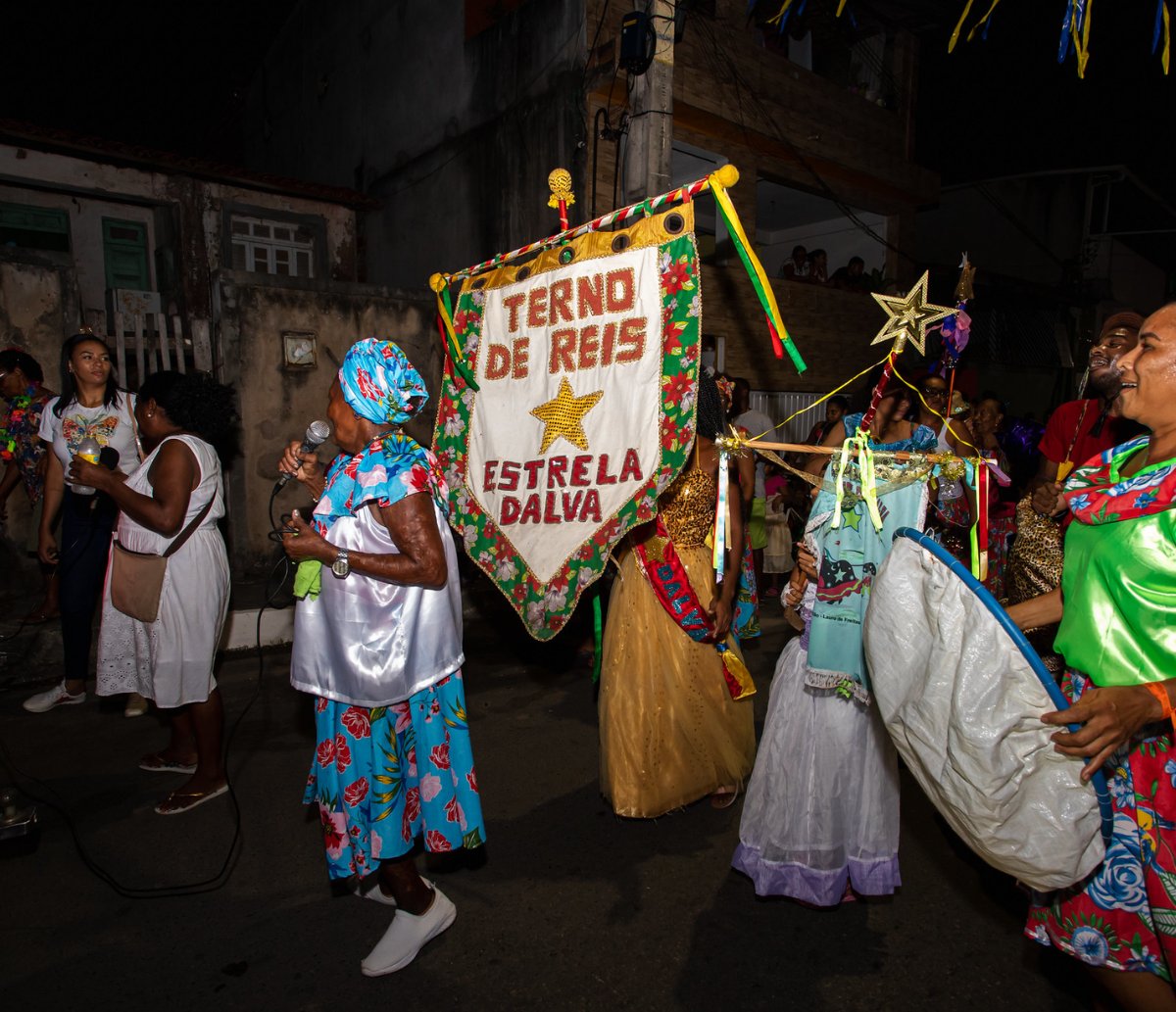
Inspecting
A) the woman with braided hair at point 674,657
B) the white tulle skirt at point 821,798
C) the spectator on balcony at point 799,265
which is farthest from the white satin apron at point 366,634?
the spectator on balcony at point 799,265

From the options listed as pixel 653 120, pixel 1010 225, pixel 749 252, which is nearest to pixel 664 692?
pixel 749 252

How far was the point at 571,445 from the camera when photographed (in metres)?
2.70

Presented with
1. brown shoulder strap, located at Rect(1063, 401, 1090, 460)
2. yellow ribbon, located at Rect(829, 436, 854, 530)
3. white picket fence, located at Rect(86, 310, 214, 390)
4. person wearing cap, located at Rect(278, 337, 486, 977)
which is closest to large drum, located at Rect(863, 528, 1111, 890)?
yellow ribbon, located at Rect(829, 436, 854, 530)

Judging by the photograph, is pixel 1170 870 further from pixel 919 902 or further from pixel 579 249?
pixel 579 249

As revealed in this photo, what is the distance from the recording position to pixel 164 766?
3842 millimetres

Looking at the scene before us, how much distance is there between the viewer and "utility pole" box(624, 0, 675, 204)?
17.0 ft

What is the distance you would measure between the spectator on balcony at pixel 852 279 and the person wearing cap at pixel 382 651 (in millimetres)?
11131

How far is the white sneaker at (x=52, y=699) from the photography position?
4.53 metres

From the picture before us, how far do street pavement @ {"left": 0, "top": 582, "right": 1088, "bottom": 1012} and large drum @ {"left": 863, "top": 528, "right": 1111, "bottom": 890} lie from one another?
109 cm

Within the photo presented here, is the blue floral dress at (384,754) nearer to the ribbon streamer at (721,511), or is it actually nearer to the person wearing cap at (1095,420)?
the ribbon streamer at (721,511)

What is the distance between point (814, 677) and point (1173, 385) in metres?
1.37

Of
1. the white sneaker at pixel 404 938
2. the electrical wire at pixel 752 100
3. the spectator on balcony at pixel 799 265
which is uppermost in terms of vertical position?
the electrical wire at pixel 752 100

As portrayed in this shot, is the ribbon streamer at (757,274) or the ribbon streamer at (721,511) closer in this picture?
the ribbon streamer at (757,274)

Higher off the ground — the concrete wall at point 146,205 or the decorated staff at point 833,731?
the concrete wall at point 146,205
